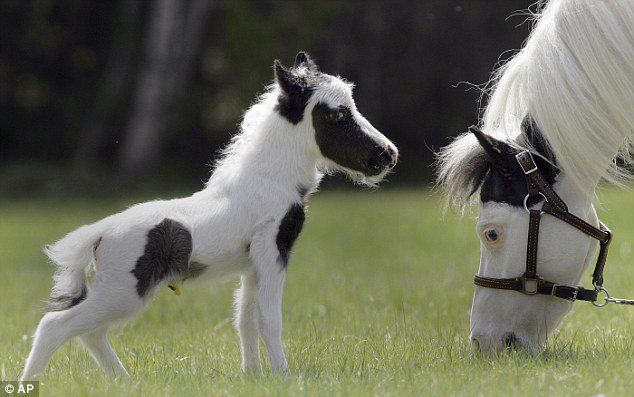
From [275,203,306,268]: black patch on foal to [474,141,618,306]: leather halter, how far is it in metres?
0.98

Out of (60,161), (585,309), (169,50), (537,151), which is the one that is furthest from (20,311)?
(60,161)

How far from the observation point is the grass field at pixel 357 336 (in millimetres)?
4156

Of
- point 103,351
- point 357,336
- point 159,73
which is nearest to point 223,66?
point 159,73

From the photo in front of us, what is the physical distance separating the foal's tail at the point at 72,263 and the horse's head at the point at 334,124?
3.51 feet

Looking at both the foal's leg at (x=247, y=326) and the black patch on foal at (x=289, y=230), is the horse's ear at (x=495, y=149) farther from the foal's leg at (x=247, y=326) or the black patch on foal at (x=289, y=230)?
the foal's leg at (x=247, y=326)

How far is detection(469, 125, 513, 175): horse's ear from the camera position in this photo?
173 inches

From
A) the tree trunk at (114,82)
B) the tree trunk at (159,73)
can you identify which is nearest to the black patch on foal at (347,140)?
the tree trunk at (159,73)

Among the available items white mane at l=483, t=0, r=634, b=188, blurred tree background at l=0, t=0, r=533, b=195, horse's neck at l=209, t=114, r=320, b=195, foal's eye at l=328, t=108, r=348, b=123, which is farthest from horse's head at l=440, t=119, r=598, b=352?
→ blurred tree background at l=0, t=0, r=533, b=195

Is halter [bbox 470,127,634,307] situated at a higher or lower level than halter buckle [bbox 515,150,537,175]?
lower

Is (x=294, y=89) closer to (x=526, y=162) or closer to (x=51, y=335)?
(x=526, y=162)

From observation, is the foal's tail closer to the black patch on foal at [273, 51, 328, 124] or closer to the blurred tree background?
the black patch on foal at [273, 51, 328, 124]

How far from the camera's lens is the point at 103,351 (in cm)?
454

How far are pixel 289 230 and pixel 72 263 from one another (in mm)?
991

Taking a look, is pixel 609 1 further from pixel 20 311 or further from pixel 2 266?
pixel 2 266
